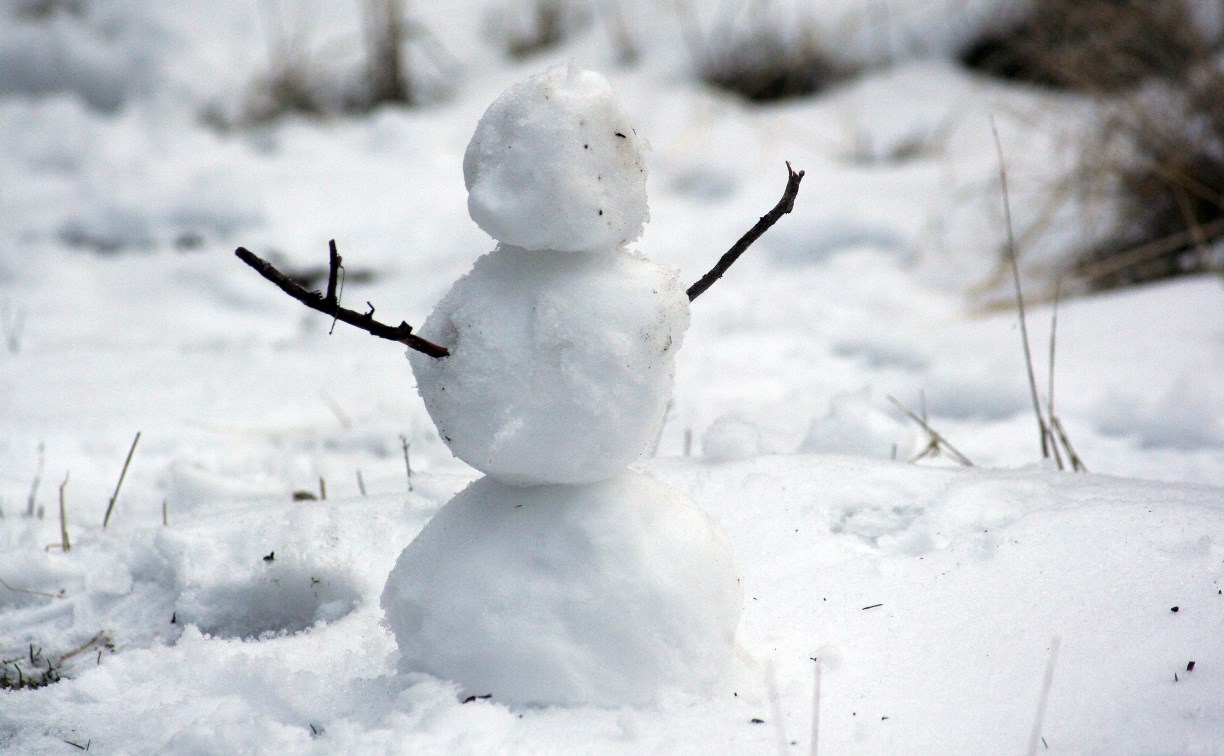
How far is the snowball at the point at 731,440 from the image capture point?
2.05 m

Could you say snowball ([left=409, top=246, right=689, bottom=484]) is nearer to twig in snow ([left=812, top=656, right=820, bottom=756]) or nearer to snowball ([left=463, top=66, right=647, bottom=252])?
snowball ([left=463, top=66, right=647, bottom=252])

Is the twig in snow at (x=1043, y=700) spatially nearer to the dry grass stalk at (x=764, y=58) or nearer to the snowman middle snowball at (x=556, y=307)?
the snowman middle snowball at (x=556, y=307)

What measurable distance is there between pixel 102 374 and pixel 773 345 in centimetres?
215

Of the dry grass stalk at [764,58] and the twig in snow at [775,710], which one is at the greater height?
the dry grass stalk at [764,58]

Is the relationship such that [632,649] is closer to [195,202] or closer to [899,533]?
[899,533]

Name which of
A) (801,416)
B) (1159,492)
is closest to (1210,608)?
(1159,492)

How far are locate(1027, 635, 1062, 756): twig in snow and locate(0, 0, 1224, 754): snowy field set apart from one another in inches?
0.4

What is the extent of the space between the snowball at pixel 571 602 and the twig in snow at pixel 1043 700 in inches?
14.4

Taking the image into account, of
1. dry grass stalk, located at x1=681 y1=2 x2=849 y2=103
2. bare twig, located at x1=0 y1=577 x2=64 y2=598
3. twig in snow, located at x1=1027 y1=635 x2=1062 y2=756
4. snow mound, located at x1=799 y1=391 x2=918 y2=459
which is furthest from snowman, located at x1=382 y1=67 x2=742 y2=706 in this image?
dry grass stalk, located at x1=681 y1=2 x2=849 y2=103

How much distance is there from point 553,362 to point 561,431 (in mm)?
83

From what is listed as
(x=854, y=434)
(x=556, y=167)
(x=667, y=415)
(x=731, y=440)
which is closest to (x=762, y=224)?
(x=556, y=167)

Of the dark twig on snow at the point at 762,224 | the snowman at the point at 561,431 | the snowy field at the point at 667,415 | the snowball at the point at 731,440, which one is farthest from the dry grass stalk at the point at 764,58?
the snowman at the point at 561,431

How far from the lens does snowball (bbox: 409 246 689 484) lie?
1.23 m

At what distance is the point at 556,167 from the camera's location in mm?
1194
